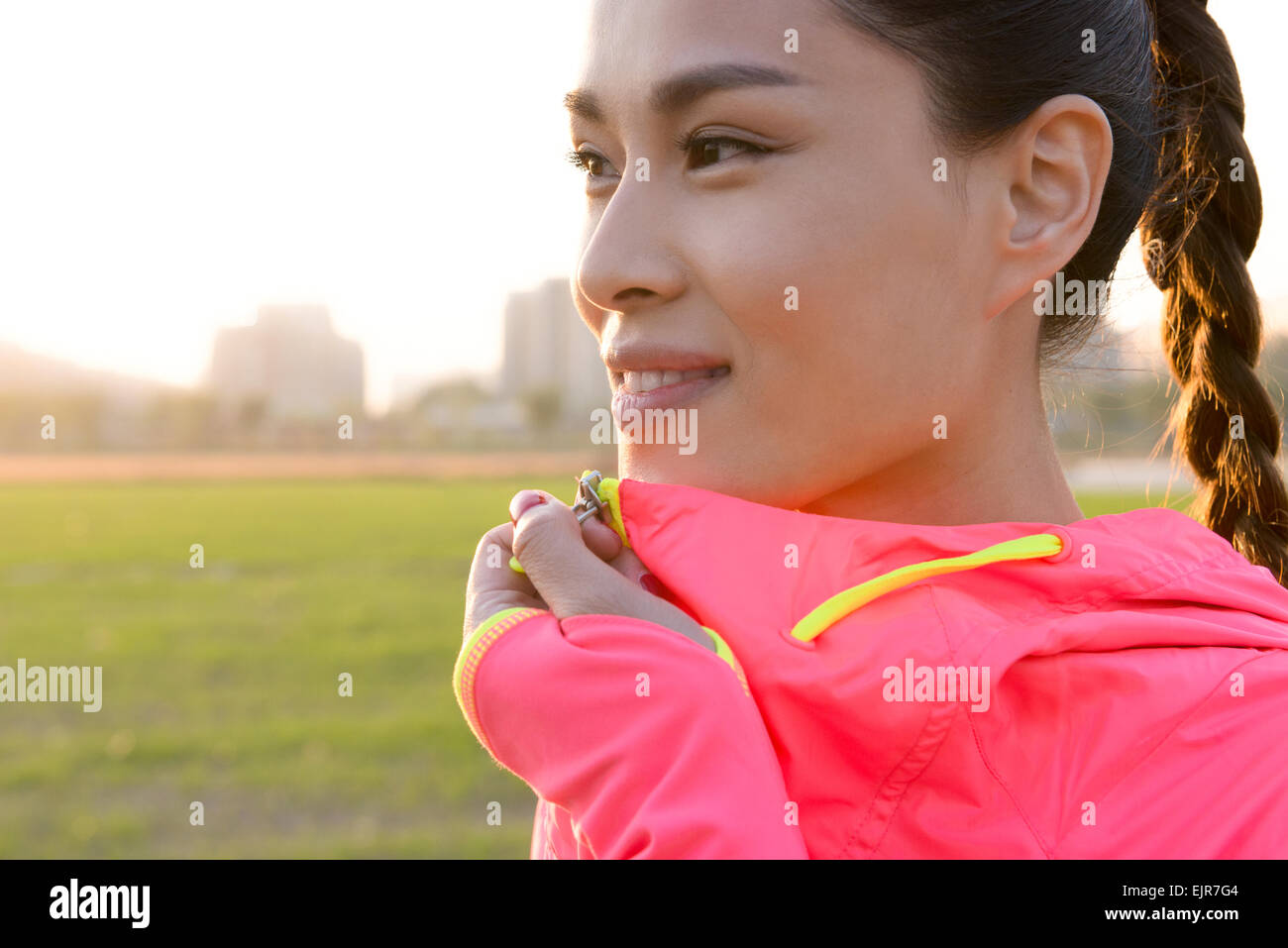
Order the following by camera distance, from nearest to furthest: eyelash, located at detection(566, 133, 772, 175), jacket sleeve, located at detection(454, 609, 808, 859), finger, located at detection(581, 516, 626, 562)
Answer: jacket sleeve, located at detection(454, 609, 808, 859) < eyelash, located at detection(566, 133, 772, 175) < finger, located at detection(581, 516, 626, 562)

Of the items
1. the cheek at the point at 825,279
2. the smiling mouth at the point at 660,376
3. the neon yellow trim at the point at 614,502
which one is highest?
the cheek at the point at 825,279

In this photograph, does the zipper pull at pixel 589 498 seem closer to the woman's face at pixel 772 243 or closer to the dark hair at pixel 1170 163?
the woman's face at pixel 772 243

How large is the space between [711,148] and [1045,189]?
455 mm

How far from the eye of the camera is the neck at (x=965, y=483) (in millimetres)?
1599

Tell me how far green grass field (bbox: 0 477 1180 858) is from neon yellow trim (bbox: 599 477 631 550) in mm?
4552

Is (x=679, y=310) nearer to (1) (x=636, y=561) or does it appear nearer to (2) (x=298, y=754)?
(1) (x=636, y=561)

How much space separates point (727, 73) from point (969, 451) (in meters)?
0.58

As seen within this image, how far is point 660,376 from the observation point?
4.88 feet

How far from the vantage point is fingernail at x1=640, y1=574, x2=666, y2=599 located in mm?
1519

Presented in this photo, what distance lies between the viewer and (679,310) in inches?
56.9
